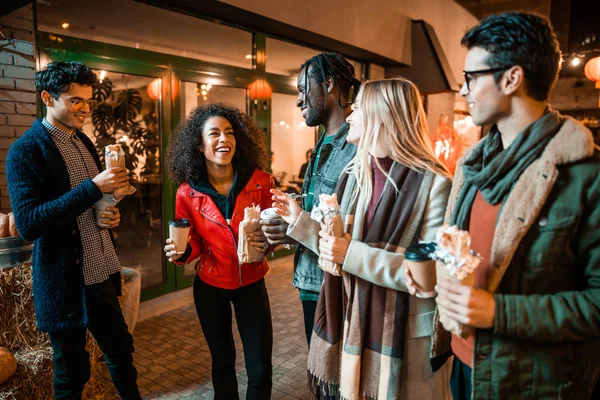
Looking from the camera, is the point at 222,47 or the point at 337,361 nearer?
the point at 337,361

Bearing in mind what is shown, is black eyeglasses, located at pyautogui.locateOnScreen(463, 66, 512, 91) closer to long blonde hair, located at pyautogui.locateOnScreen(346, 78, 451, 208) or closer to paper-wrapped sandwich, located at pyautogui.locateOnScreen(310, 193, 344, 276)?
long blonde hair, located at pyautogui.locateOnScreen(346, 78, 451, 208)

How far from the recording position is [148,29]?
4.57 m

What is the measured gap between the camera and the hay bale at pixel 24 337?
2607mm

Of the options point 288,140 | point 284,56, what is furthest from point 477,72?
point 288,140

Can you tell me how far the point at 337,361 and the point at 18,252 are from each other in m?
2.16

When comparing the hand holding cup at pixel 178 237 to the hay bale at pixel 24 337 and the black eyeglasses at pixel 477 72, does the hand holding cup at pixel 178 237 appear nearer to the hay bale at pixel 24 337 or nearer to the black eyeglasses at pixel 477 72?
the hay bale at pixel 24 337

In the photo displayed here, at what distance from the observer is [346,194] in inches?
74.9

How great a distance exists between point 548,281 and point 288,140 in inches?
268

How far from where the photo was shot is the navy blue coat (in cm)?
211

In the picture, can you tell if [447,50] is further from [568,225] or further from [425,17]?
[568,225]

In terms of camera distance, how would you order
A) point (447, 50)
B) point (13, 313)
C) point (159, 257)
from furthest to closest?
point (447, 50) < point (159, 257) < point (13, 313)

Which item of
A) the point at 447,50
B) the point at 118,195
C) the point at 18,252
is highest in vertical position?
the point at 447,50

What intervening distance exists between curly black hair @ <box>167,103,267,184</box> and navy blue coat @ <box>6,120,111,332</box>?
0.55 meters

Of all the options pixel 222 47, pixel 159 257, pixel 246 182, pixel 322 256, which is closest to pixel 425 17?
pixel 222 47
